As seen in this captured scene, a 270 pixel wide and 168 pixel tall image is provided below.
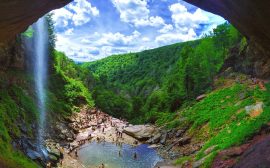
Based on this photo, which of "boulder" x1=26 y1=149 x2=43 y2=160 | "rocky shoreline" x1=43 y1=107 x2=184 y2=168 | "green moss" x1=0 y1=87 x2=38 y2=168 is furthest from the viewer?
"rocky shoreline" x1=43 y1=107 x2=184 y2=168

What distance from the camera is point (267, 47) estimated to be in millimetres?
14680

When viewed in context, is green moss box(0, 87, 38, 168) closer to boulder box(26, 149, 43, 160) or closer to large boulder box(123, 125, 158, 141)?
boulder box(26, 149, 43, 160)

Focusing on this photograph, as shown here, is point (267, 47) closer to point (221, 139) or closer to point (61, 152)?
point (221, 139)

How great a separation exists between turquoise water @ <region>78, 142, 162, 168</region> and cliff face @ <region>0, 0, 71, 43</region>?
32396 mm

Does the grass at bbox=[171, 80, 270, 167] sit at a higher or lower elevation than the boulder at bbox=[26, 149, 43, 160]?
higher

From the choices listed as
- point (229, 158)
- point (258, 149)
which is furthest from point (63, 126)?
point (258, 149)

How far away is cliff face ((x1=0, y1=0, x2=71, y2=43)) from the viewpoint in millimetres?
12359

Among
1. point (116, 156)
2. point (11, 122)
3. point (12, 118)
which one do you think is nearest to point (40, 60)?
point (116, 156)

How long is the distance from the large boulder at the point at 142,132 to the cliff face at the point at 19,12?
A: 161 feet

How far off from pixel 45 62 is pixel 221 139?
181 feet

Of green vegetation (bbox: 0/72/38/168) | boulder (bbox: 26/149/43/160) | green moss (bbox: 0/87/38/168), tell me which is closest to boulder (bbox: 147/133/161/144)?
green vegetation (bbox: 0/72/38/168)

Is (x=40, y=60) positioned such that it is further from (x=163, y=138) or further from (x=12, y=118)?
(x=12, y=118)

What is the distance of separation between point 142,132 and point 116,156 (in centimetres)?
1482

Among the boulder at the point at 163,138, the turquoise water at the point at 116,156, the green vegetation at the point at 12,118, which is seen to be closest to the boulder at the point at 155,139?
the boulder at the point at 163,138
